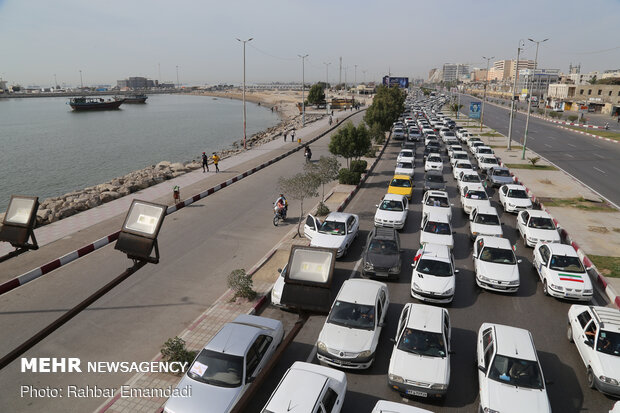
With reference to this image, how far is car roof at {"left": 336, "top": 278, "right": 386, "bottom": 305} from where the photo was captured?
10664 millimetres

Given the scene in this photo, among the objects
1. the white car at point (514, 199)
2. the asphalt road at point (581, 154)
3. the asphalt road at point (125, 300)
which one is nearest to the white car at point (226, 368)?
the asphalt road at point (125, 300)

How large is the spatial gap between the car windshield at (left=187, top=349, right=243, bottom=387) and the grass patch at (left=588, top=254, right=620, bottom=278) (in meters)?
13.7

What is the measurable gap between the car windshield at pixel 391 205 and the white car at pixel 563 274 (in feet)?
22.1

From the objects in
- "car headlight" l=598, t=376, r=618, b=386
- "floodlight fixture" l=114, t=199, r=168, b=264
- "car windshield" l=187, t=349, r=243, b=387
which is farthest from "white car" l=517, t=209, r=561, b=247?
"floodlight fixture" l=114, t=199, r=168, b=264

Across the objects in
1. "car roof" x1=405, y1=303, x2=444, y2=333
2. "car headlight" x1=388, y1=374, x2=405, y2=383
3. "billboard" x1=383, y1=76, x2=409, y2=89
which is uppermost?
"billboard" x1=383, y1=76, x2=409, y2=89

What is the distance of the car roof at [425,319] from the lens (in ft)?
31.3

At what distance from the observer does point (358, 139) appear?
2873 centimetres

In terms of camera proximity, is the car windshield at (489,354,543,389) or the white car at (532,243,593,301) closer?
the car windshield at (489,354,543,389)

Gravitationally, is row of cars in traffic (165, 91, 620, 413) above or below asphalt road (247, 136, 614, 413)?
above

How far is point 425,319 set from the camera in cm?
983

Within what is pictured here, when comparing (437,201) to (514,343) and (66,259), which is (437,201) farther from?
(66,259)

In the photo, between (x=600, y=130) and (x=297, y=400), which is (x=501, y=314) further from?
(x=600, y=130)

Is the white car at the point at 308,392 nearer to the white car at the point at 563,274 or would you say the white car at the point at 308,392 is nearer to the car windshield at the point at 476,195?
the white car at the point at 563,274

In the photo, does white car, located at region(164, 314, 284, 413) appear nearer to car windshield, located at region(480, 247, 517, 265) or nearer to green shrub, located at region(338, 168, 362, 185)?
car windshield, located at region(480, 247, 517, 265)
